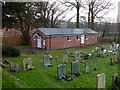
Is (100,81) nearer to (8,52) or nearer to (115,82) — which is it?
(115,82)

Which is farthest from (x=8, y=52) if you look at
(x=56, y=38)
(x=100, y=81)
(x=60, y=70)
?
(x=100, y=81)

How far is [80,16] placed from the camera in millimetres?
43531

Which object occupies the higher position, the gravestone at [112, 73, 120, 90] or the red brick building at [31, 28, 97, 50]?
the red brick building at [31, 28, 97, 50]

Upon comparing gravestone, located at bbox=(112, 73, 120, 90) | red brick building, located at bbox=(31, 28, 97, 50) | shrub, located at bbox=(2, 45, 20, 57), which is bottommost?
gravestone, located at bbox=(112, 73, 120, 90)

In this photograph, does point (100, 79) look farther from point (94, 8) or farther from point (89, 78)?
point (94, 8)

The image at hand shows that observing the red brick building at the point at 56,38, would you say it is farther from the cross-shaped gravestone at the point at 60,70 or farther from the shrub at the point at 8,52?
the cross-shaped gravestone at the point at 60,70

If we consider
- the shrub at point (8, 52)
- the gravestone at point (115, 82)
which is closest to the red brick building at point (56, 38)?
the shrub at point (8, 52)

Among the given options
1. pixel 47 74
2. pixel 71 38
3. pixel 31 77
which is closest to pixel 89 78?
pixel 47 74

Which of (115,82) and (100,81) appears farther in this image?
(115,82)

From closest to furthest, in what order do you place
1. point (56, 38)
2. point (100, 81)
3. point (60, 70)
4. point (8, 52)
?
point (100, 81), point (60, 70), point (8, 52), point (56, 38)

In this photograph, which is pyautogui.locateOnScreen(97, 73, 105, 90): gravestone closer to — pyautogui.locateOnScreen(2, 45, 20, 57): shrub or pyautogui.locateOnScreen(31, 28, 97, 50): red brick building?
pyautogui.locateOnScreen(2, 45, 20, 57): shrub

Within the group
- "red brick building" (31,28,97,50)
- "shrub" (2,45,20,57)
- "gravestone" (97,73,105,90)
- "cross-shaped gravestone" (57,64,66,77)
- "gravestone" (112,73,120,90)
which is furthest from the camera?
"red brick building" (31,28,97,50)

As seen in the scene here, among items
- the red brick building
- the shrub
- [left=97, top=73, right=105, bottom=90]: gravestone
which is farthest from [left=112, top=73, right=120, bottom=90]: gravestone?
the red brick building

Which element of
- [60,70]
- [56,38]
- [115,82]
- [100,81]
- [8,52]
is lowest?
[115,82]
